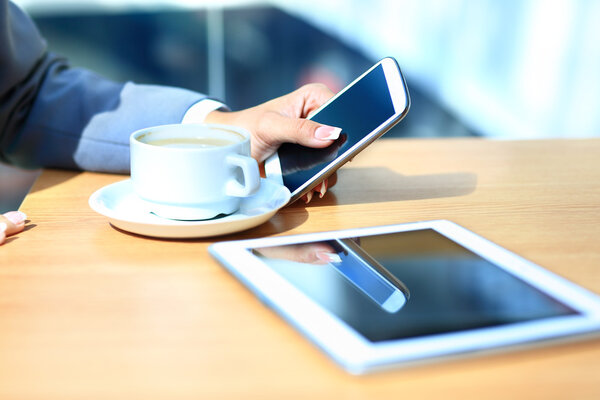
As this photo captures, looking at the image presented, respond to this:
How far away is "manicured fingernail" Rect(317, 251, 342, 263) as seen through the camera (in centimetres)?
43

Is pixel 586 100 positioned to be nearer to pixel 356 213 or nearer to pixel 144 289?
pixel 356 213

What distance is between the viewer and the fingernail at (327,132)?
57 cm

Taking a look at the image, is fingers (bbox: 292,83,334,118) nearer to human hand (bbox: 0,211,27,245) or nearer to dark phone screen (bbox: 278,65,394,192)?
dark phone screen (bbox: 278,65,394,192)

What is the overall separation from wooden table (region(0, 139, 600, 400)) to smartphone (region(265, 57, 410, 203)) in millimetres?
39

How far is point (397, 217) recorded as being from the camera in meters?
0.57

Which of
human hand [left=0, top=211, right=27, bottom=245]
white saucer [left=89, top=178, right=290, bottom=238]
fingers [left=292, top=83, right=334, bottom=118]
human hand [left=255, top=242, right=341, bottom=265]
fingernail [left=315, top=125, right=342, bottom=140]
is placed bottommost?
human hand [left=0, top=211, right=27, bottom=245]

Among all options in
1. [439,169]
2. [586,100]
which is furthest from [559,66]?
[439,169]

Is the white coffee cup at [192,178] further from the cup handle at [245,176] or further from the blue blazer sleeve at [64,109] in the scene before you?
the blue blazer sleeve at [64,109]

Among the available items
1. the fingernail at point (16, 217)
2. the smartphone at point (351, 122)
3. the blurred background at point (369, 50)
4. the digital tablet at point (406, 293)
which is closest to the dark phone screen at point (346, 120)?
the smartphone at point (351, 122)

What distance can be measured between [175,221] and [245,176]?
7 cm

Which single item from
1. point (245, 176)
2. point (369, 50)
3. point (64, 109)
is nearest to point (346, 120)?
point (245, 176)

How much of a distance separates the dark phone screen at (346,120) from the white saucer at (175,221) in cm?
3

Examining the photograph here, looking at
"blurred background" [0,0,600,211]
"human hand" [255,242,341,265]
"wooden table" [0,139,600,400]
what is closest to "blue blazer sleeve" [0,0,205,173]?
"wooden table" [0,139,600,400]

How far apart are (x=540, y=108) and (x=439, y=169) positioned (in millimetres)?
1609
